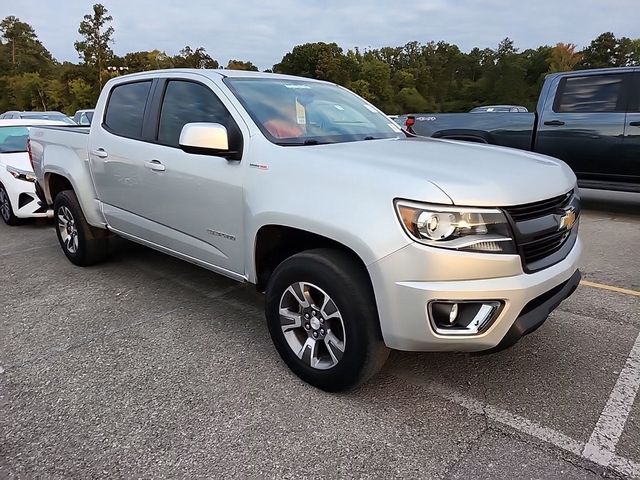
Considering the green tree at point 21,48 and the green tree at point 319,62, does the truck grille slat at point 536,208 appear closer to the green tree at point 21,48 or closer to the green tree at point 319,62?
the green tree at point 319,62

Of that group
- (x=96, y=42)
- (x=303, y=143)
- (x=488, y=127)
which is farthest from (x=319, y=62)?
(x=303, y=143)

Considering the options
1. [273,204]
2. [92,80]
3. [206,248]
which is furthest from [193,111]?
[92,80]

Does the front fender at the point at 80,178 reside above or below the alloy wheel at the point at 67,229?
above

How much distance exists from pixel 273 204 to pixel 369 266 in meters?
0.75

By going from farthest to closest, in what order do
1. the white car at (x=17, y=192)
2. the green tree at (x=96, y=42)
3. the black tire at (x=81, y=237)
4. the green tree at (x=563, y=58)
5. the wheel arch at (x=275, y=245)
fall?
1. the green tree at (x=563, y=58)
2. the green tree at (x=96, y=42)
3. the white car at (x=17, y=192)
4. the black tire at (x=81, y=237)
5. the wheel arch at (x=275, y=245)

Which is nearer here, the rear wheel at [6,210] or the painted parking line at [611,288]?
the painted parking line at [611,288]

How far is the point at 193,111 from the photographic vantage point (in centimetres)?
367

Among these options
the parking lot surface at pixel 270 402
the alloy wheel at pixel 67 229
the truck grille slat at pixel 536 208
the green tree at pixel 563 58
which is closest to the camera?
the parking lot surface at pixel 270 402

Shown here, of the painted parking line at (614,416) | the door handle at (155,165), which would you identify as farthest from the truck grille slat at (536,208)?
the door handle at (155,165)

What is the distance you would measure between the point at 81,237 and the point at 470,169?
3948 millimetres

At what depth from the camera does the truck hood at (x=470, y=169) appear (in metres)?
2.38

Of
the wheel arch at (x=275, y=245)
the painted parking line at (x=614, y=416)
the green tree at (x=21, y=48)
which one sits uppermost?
the green tree at (x=21, y=48)

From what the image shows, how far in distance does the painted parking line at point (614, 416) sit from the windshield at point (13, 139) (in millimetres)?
8221

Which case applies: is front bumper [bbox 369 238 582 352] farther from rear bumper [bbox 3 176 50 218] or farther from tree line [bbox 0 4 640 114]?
tree line [bbox 0 4 640 114]
